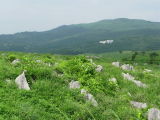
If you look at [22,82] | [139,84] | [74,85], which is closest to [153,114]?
[74,85]

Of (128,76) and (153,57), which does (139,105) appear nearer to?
(128,76)

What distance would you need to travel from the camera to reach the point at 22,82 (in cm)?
1420

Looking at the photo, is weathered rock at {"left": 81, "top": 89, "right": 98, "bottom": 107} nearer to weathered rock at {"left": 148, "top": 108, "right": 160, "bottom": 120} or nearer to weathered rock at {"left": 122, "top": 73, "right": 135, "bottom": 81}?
weathered rock at {"left": 148, "top": 108, "right": 160, "bottom": 120}

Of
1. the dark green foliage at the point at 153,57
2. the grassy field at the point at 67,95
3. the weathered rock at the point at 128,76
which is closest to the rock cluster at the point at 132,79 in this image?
the weathered rock at the point at 128,76

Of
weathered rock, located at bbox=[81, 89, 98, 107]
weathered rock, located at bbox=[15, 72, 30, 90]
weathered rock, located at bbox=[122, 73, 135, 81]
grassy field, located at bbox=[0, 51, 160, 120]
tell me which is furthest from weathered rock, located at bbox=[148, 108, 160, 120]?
weathered rock, located at bbox=[122, 73, 135, 81]

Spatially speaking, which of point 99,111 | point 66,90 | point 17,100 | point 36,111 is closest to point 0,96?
point 17,100

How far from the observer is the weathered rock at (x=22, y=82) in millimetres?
13895

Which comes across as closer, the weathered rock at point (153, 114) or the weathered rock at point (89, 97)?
the weathered rock at point (153, 114)

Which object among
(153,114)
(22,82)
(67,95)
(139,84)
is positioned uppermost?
(22,82)

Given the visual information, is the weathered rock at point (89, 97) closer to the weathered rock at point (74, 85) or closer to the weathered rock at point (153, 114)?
the weathered rock at point (74, 85)

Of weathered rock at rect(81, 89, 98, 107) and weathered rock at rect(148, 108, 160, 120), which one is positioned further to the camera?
weathered rock at rect(81, 89, 98, 107)

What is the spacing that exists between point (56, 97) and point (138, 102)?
4.30m

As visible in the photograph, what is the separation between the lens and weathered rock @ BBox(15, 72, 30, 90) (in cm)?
1389

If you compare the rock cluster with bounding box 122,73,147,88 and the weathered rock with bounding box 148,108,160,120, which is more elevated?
the weathered rock with bounding box 148,108,160,120
